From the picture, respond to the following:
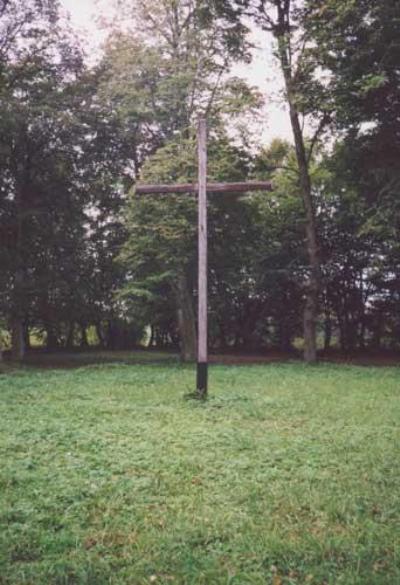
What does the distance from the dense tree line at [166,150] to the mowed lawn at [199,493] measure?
11.4 meters

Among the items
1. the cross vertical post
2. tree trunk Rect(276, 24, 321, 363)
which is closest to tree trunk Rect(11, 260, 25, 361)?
tree trunk Rect(276, 24, 321, 363)

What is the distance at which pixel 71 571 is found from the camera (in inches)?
137

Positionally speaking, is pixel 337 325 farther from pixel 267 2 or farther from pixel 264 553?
pixel 264 553

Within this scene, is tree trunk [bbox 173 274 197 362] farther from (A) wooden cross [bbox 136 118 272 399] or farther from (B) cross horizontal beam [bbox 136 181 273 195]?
(A) wooden cross [bbox 136 118 272 399]

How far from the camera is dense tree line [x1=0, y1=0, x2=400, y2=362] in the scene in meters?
19.1

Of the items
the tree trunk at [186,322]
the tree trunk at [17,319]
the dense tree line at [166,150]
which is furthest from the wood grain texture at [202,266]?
the tree trunk at [17,319]

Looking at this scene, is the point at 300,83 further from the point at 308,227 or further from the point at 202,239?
the point at 202,239

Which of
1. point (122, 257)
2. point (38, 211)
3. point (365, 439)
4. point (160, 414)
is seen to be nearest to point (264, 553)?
point (365, 439)

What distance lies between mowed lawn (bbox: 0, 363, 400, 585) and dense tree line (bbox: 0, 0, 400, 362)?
11.4 m

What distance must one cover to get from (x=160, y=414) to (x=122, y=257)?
13.2 meters

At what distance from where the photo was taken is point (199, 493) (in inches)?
199

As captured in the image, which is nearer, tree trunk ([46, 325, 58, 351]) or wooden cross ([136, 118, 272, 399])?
wooden cross ([136, 118, 272, 399])

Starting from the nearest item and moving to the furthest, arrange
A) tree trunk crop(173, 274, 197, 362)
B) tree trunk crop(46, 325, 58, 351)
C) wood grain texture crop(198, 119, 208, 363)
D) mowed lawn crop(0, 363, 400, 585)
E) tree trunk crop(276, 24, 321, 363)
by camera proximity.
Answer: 1. mowed lawn crop(0, 363, 400, 585)
2. wood grain texture crop(198, 119, 208, 363)
3. tree trunk crop(276, 24, 321, 363)
4. tree trunk crop(173, 274, 197, 362)
5. tree trunk crop(46, 325, 58, 351)

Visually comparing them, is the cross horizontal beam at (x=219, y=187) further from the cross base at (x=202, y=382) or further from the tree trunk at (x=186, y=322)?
the tree trunk at (x=186, y=322)
